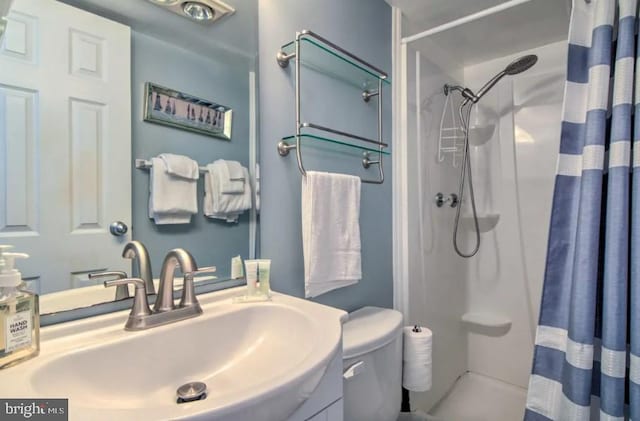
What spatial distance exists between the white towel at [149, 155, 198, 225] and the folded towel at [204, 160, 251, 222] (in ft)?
0.13

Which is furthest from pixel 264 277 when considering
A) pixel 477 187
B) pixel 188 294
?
pixel 477 187

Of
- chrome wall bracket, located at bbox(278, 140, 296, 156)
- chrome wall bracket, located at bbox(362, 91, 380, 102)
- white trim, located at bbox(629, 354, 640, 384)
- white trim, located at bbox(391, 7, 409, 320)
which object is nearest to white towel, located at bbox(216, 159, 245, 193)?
chrome wall bracket, located at bbox(278, 140, 296, 156)

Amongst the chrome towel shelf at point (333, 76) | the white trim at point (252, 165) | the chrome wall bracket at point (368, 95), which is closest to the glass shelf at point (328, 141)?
the chrome towel shelf at point (333, 76)

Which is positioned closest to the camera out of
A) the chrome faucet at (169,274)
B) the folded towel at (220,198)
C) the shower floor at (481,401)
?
the chrome faucet at (169,274)

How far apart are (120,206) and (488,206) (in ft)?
6.91

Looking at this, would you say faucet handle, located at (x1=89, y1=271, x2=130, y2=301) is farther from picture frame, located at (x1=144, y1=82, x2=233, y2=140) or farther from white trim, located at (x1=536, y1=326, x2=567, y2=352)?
white trim, located at (x1=536, y1=326, x2=567, y2=352)

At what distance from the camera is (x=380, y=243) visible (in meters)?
1.50

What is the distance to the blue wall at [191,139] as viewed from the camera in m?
0.86

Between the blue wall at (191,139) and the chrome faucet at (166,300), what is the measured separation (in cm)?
9

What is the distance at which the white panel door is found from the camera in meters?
0.68

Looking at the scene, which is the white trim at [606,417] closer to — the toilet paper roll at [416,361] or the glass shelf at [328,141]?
the toilet paper roll at [416,361]

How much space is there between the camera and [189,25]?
0.96 m

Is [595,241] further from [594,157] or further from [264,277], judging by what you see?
[264,277]

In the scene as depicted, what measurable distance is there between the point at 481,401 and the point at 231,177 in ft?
6.22
